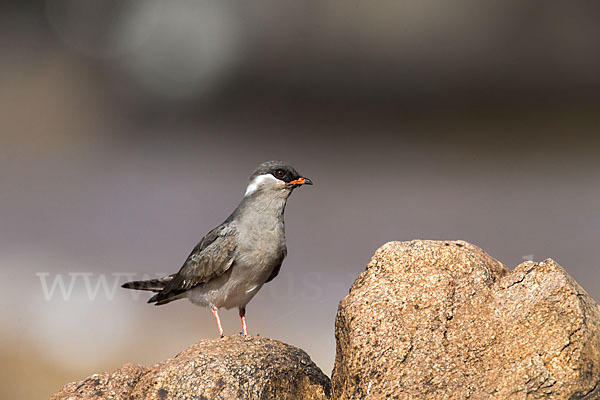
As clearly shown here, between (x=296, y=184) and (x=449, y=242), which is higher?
(x=296, y=184)

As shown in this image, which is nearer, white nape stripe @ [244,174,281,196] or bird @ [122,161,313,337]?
bird @ [122,161,313,337]

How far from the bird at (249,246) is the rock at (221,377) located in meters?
1.78

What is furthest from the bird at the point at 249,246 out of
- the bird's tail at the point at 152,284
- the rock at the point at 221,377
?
the rock at the point at 221,377

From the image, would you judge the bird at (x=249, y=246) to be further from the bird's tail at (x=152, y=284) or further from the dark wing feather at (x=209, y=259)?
the bird's tail at (x=152, y=284)

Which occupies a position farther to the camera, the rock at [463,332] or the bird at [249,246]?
the bird at [249,246]

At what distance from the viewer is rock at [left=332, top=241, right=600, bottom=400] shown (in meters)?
4.77

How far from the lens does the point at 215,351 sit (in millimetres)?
6035

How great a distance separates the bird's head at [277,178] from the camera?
809 centimetres

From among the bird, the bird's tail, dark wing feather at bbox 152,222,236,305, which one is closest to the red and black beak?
the bird

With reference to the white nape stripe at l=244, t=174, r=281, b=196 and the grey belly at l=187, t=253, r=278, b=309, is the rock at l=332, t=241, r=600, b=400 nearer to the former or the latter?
the grey belly at l=187, t=253, r=278, b=309

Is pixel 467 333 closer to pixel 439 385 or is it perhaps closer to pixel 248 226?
pixel 439 385

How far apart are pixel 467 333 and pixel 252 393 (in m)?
1.84

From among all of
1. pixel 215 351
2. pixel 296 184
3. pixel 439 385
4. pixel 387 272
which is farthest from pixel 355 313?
pixel 296 184

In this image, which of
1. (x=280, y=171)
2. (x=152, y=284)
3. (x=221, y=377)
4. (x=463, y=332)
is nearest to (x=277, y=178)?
(x=280, y=171)
